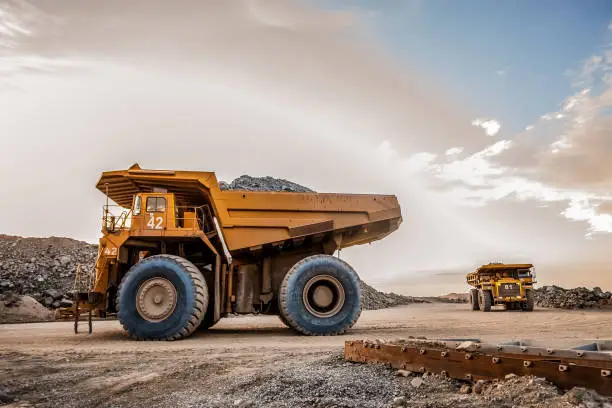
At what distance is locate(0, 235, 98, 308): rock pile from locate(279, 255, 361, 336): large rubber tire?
51.4ft

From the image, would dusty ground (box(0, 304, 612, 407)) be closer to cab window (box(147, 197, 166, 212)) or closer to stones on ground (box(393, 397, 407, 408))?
stones on ground (box(393, 397, 407, 408))

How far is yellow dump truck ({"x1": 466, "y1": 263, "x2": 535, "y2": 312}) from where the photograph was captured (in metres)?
25.0

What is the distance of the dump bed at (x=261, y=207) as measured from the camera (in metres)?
13.3

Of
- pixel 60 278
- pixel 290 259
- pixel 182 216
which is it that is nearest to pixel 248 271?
pixel 290 259

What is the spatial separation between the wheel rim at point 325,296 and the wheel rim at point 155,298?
324 centimetres

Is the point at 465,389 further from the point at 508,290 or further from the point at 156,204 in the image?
the point at 508,290

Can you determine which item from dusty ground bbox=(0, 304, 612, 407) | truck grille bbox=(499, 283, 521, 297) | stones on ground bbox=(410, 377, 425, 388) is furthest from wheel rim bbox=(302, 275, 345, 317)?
truck grille bbox=(499, 283, 521, 297)

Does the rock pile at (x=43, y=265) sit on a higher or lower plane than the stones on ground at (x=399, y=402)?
higher

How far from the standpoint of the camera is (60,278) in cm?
2859

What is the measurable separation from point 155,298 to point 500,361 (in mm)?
9082

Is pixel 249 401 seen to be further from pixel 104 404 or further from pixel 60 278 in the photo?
pixel 60 278

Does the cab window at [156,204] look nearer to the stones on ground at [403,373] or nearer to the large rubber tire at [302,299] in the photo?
the large rubber tire at [302,299]

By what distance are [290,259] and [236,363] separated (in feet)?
22.3

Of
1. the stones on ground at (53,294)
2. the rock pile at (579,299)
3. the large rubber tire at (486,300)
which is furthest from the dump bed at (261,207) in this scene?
the rock pile at (579,299)
